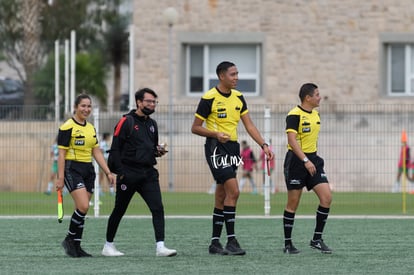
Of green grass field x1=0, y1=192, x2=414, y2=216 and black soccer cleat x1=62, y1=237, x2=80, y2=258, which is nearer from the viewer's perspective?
black soccer cleat x1=62, y1=237, x2=80, y2=258

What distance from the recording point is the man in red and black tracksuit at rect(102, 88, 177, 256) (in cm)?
1462

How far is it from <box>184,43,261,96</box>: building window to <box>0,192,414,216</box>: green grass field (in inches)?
357

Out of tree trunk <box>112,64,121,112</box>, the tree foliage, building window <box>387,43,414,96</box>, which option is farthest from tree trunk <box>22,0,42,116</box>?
building window <box>387,43,414,96</box>

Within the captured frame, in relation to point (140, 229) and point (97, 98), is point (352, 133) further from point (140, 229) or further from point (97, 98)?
point (97, 98)

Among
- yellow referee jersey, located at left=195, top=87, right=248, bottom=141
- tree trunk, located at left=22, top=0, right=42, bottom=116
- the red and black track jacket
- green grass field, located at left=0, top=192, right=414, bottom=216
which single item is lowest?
green grass field, located at left=0, top=192, right=414, bottom=216

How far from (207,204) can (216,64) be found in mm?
10345

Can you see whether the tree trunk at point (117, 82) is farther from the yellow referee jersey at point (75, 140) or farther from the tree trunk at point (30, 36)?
the yellow referee jersey at point (75, 140)

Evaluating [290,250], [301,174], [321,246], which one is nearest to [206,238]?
[290,250]

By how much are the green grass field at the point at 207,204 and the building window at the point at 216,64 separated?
9.06 meters

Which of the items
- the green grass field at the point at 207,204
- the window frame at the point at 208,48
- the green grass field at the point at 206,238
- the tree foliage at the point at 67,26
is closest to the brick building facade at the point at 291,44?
the window frame at the point at 208,48

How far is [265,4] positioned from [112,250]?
2107 centimetres

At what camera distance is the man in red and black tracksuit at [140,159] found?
14.6 meters

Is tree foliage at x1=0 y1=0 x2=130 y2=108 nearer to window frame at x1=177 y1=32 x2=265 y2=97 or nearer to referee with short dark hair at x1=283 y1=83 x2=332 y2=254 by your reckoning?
window frame at x1=177 y1=32 x2=265 y2=97

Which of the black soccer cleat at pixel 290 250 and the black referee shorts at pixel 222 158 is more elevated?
the black referee shorts at pixel 222 158
